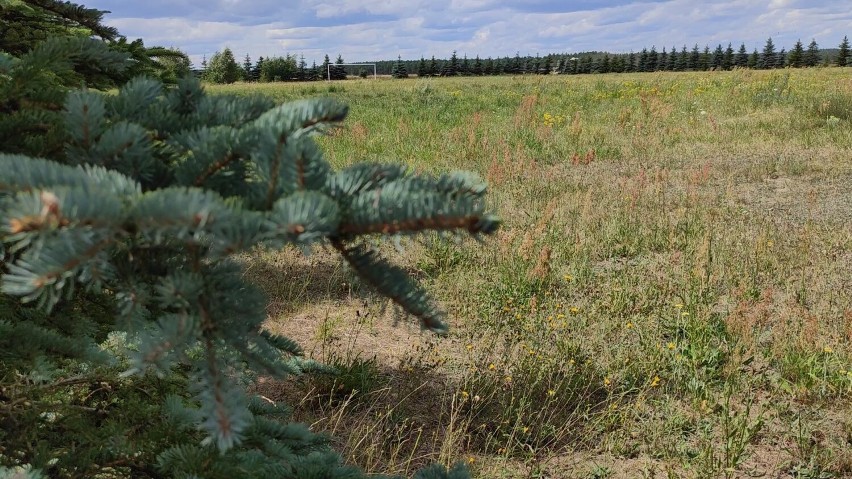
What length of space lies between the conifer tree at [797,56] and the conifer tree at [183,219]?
64.7 m

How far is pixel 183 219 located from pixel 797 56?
219 feet

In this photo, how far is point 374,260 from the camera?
0.92 metres

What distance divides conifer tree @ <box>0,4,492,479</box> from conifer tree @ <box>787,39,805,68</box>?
64.7m

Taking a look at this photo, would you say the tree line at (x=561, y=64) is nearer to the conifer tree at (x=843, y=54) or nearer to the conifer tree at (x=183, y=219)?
the conifer tree at (x=843, y=54)

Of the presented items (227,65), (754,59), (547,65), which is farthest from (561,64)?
(227,65)

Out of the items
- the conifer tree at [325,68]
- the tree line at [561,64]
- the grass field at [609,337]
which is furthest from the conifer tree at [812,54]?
the grass field at [609,337]

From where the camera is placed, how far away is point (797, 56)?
56.5 m

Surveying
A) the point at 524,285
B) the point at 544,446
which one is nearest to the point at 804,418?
the point at 544,446

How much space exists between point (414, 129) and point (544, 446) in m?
9.02

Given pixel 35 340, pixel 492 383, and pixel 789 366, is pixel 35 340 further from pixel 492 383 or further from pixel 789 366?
pixel 789 366

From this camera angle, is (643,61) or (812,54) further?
(643,61)

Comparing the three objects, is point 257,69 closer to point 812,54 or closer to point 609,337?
point 812,54

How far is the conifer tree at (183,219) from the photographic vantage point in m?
0.74

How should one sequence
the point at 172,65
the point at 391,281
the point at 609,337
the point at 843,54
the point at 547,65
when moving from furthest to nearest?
the point at 547,65 < the point at 843,54 < the point at 609,337 < the point at 172,65 < the point at 391,281
